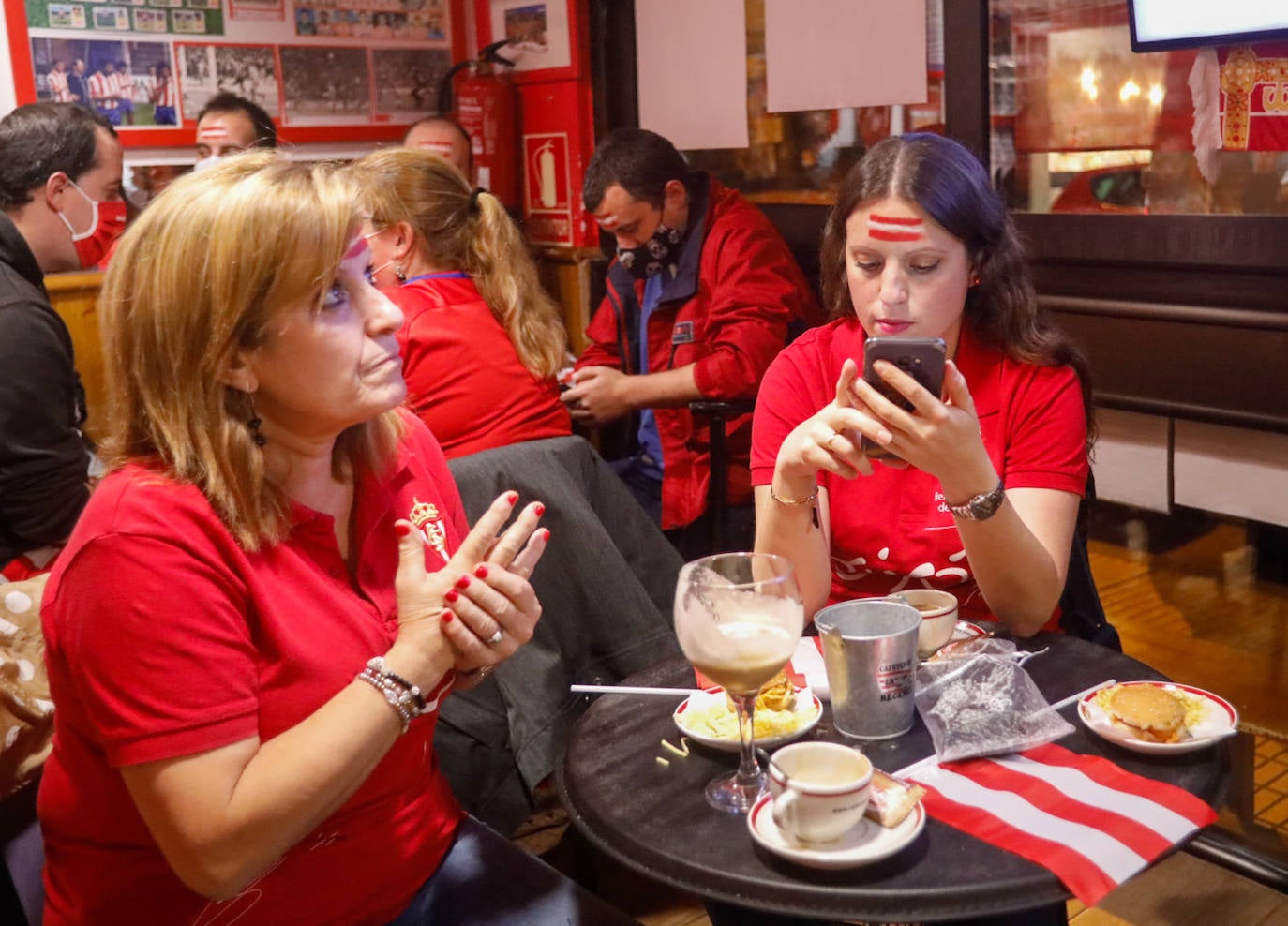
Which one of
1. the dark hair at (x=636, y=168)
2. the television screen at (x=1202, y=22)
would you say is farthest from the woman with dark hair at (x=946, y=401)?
the dark hair at (x=636, y=168)

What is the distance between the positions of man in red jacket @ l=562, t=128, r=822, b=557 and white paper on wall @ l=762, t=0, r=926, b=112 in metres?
0.47

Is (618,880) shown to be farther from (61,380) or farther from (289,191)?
(289,191)

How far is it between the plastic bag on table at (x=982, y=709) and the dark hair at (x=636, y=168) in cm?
212

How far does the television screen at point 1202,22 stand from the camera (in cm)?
237

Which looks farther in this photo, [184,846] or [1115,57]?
[1115,57]

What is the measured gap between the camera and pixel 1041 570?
1541mm

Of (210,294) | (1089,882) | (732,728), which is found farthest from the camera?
(732,728)

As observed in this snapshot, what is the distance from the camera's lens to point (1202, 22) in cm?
248

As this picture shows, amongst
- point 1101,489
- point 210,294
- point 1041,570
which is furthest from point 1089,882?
point 1101,489

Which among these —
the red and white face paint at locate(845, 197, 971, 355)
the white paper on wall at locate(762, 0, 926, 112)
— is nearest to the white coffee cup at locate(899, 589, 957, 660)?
the red and white face paint at locate(845, 197, 971, 355)

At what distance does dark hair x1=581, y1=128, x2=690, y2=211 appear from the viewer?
10.6 ft

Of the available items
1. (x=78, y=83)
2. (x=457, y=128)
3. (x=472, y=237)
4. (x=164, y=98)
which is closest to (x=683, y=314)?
(x=472, y=237)

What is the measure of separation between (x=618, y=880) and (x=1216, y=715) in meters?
1.50

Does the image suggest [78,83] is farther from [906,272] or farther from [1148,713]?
[1148,713]
